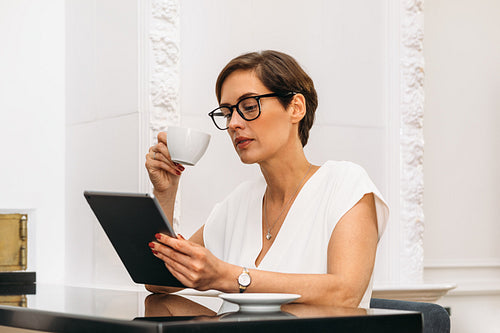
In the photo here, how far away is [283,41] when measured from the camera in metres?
2.79

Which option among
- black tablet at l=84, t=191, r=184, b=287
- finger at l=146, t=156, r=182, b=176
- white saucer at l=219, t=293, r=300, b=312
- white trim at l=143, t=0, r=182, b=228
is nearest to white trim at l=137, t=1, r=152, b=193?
white trim at l=143, t=0, r=182, b=228

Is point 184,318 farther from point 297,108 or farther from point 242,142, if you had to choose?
point 297,108

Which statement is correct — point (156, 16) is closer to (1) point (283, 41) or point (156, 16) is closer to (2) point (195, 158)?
(1) point (283, 41)

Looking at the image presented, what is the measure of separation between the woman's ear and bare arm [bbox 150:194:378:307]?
32 cm

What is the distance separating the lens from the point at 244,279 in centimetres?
142

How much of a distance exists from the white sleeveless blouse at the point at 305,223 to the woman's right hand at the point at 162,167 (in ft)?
0.80

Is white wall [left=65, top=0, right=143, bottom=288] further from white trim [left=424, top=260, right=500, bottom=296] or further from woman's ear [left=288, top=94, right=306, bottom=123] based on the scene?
Result: white trim [left=424, top=260, right=500, bottom=296]

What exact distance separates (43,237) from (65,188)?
0.20 m

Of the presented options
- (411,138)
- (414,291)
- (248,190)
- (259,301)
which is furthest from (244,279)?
(411,138)

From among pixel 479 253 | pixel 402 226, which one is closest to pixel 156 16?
pixel 402 226

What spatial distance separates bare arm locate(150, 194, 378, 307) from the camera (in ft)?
4.30

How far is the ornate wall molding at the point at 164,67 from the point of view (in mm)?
2451

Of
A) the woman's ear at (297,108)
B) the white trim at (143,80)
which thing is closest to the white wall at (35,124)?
the white trim at (143,80)

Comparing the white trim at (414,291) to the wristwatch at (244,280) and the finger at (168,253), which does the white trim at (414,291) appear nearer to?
the wristwatch at (244,280)
